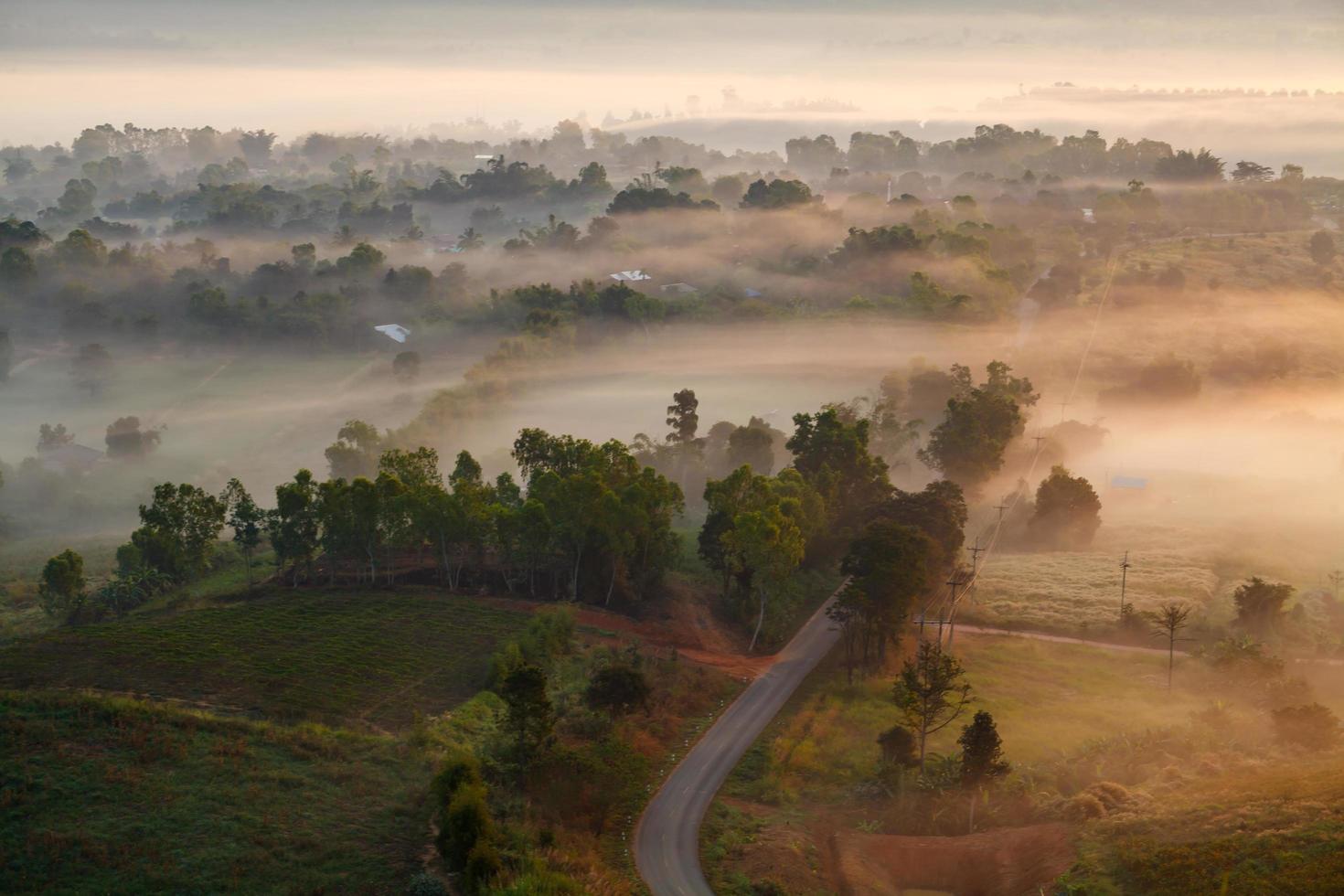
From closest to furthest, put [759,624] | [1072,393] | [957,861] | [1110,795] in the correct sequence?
[957,861] → [1110,795] → [759,624] → [1072,393]

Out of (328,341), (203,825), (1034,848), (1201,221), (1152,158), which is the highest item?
(1152,158)

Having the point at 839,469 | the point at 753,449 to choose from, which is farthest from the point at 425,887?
the point at 753,449

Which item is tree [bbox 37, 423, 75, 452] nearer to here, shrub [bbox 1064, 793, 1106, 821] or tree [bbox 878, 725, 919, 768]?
tree [bbox 878, 725, 919, 768]

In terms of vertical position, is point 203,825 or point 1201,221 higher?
point 1201,221

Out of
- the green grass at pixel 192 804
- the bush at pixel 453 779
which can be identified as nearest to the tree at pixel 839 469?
the green grass at pixel 192 804

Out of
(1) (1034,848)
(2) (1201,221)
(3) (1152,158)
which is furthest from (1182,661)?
(3) (1152,158)

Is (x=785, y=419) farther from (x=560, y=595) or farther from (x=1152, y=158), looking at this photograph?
(x=1152, y=158)

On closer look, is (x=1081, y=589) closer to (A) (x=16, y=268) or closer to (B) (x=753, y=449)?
(B) (x=753, y=449)
